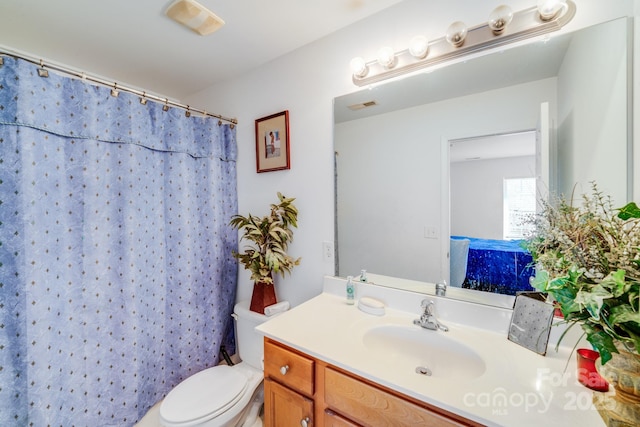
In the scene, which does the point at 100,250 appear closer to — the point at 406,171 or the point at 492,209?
the point at 406,171

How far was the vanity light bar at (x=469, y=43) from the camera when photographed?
90cm

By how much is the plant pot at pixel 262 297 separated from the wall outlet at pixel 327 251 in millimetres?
409

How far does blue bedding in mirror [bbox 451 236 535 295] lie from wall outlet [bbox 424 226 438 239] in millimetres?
77

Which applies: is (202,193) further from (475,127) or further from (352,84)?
(475,127)

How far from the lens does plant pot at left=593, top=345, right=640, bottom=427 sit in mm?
560

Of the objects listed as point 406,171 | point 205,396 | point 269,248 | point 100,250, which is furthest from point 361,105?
point 205,396

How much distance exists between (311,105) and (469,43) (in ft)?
2.66

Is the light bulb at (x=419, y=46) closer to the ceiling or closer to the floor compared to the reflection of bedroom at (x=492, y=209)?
closer to the ceiling

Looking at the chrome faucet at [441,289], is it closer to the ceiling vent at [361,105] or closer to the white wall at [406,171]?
the white wall at [406,171]

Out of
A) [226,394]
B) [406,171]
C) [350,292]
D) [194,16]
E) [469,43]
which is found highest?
[194,16]

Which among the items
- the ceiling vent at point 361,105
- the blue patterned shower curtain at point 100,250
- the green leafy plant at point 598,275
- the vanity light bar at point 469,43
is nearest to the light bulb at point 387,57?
the vanity light bar at point 469,43

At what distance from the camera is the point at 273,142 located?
1679 mm

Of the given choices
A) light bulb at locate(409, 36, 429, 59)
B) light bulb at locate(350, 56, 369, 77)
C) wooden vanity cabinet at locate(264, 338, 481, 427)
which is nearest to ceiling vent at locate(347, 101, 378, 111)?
light bulb at locate(350, 56, 369, 77)

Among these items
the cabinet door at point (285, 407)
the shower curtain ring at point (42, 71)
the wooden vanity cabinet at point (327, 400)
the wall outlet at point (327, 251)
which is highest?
the shower curtain ring at point (42, 71)
